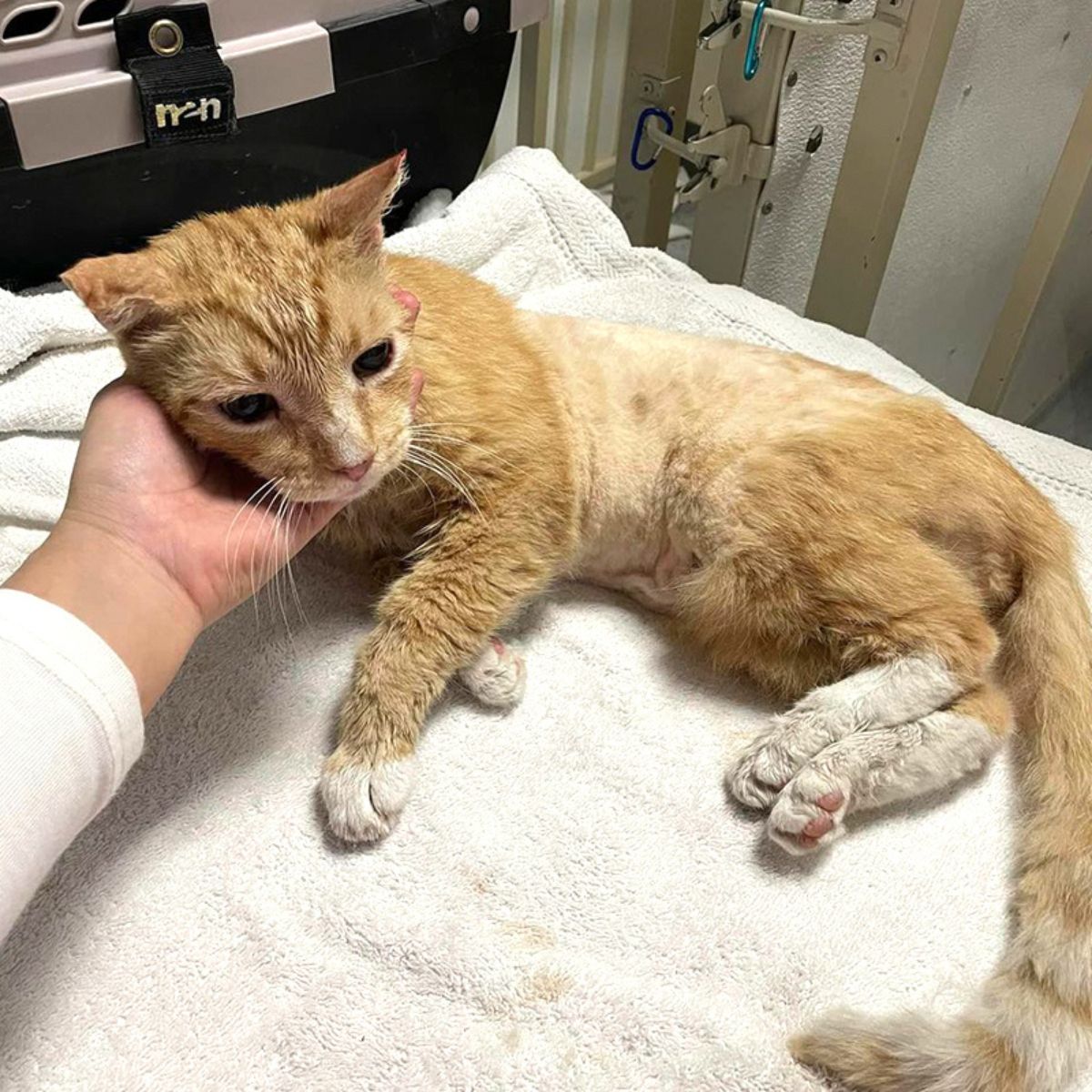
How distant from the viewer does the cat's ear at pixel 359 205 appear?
1158 millimetres

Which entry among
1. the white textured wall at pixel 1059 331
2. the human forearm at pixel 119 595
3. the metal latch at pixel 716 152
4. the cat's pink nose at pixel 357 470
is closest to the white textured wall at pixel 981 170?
the white textured wall at pixel 1059 331

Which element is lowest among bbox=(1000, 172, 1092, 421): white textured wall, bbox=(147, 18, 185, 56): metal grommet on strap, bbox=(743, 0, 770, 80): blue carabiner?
bbox=(1000, 172, 1092, 421): white textured wall

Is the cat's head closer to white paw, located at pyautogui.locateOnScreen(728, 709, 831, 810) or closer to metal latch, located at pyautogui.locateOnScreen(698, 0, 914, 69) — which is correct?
white paw, located at pyautogui.locateOnScreen(728, 709, 831, 810)

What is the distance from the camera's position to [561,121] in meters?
2.81

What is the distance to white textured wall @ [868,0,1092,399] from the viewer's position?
2041mm

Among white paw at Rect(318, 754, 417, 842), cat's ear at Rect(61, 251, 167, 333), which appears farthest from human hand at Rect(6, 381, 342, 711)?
white paw at Rect(318, 754, 417, 842)

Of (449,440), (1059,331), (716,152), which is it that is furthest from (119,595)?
(1059,331)

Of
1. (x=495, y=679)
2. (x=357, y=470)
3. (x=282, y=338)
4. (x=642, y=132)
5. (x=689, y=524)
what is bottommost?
(x=495, y=679)

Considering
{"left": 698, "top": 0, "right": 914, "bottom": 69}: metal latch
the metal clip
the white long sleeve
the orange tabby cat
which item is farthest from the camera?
the metal clip

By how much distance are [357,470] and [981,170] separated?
1.76m

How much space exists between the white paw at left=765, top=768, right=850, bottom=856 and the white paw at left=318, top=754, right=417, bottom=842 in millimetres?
463

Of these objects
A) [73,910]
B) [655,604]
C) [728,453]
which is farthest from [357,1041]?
[728,453]

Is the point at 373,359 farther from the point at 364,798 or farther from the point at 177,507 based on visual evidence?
the point at 364,798

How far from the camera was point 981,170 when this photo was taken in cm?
222
